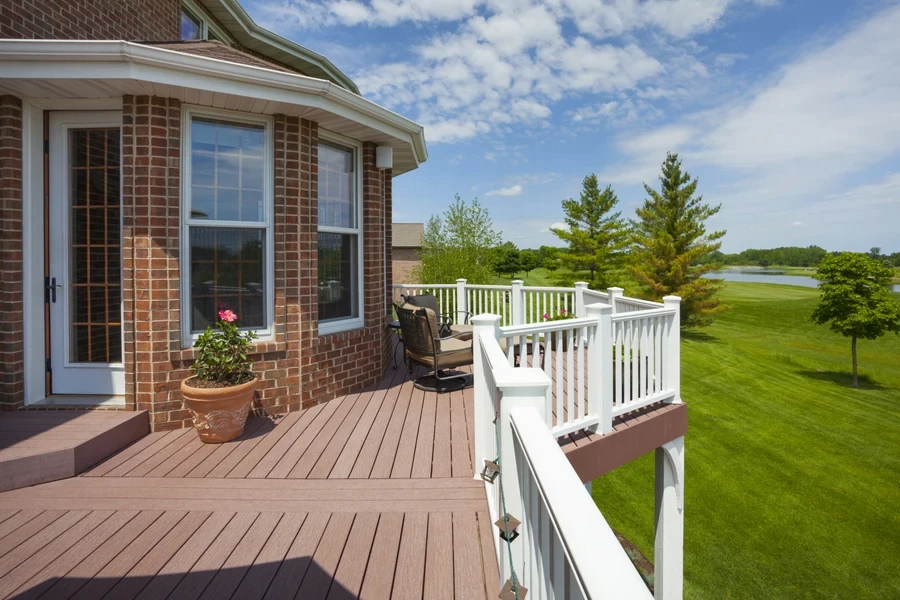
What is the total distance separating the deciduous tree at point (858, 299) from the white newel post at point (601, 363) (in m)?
24.8

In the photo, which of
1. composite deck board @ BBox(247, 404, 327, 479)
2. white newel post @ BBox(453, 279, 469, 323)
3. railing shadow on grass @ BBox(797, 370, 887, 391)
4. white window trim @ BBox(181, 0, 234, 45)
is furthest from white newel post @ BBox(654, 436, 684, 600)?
railing shadow on grass @ BBox(797, 370, 887, 391)

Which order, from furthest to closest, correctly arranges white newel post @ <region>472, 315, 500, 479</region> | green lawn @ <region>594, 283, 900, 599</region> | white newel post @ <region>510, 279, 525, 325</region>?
1. green lawn @ <region>594, 283, 900, 599</region>
2. white newel post @ <region>510, 279, 525, 325</region>
3. white newel post @ <region>472, 315, 500, 479</region>

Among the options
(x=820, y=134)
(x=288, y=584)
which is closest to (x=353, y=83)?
(x=288, y=584)

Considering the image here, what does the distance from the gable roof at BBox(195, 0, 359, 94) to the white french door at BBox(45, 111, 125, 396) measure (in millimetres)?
4424

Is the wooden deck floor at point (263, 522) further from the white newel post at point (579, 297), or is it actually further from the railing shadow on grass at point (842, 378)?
the railing shadow on grass at point (842, 378)

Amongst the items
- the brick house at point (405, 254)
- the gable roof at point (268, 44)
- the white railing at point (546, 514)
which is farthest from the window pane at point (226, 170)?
the brick house at point (405, 254)

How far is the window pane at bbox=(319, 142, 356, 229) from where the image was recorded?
15.4 ft

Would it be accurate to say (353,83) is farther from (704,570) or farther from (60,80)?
(704,570)

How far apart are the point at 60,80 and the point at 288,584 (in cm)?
383

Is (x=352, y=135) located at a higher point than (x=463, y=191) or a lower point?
lower

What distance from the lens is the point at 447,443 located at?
11.8 ft

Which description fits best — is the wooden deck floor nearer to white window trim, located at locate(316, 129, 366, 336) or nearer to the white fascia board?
white window trim, located at locate(316, 129, 366, 336)

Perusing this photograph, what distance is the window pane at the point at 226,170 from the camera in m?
3.94

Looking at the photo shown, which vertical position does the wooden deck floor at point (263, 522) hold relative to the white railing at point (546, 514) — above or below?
below
